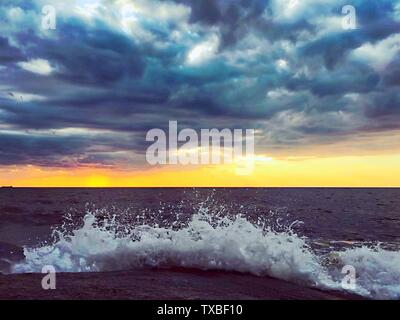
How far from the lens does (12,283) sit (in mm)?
8867

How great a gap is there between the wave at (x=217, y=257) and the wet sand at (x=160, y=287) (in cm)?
67

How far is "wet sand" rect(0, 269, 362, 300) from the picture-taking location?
8.09m

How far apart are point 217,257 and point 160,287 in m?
3.23

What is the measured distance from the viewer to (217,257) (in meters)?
11.8

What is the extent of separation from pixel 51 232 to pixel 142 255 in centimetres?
1754

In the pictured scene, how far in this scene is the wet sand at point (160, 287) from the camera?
8086 mm

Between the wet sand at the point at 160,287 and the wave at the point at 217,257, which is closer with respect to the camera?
the wet sand at the point at 160,287

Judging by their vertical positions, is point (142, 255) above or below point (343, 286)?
above

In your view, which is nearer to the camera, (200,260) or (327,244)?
(200,260)

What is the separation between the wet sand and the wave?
0.67m
